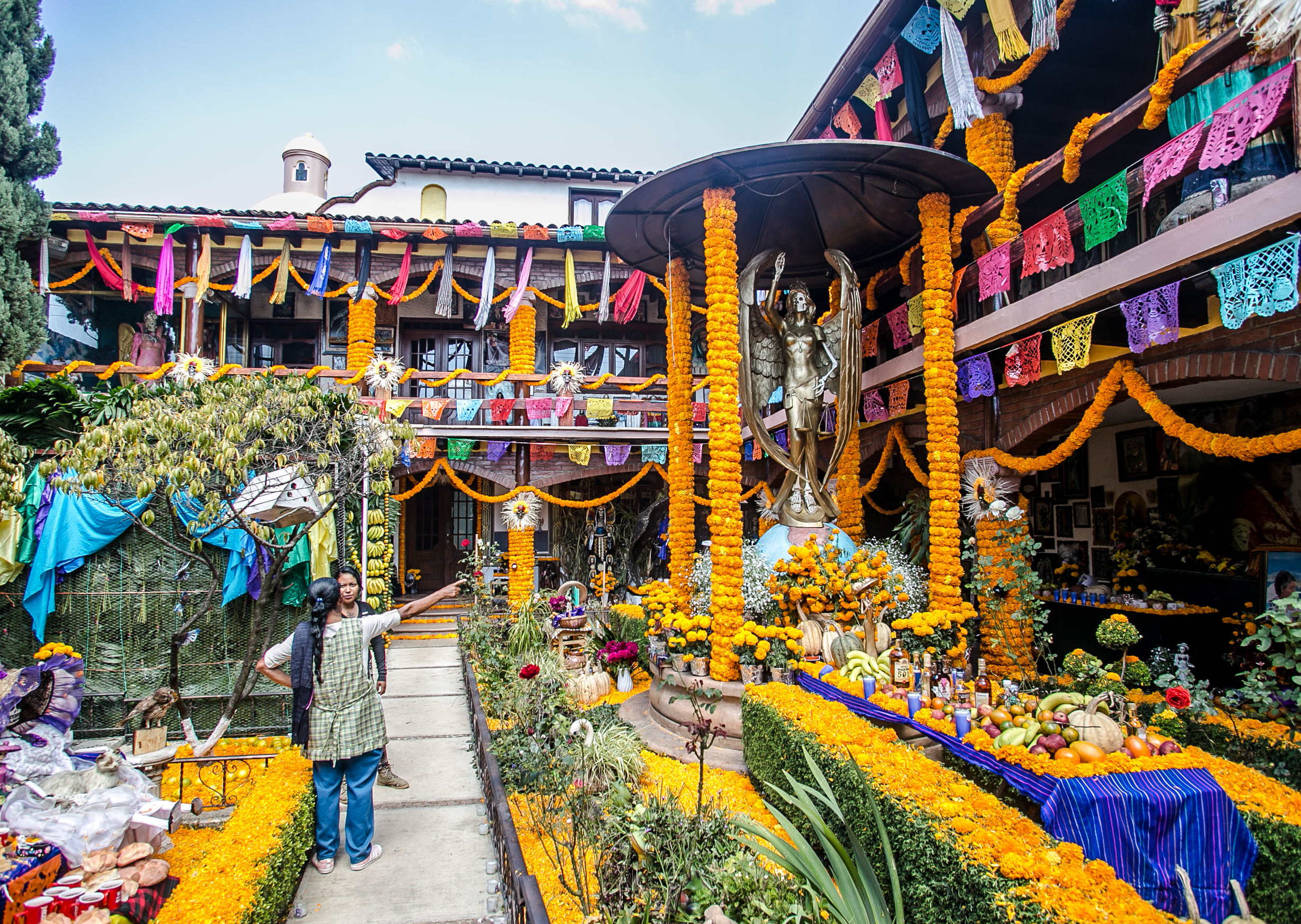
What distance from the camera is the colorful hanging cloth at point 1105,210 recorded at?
210 inches

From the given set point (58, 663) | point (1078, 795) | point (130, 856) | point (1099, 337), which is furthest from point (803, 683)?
point (58, 663)

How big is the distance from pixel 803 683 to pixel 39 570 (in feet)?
23.3

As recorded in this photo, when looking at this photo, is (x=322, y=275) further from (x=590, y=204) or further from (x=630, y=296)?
(x=590, y=204)

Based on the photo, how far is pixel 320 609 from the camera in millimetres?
4207

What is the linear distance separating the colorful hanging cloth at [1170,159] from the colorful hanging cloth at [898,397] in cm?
383

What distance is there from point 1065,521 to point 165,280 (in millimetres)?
16744

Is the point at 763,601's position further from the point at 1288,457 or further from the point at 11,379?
the point at 11,379

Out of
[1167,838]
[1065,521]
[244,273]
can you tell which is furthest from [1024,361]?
[244,273]

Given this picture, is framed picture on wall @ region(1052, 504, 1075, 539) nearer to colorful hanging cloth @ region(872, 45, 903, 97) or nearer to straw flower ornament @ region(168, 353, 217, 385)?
colorful hanging cloth @ region(872, 45, 903, 97)

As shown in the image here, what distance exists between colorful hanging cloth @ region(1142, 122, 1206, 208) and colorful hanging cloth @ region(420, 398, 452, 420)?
11.2m

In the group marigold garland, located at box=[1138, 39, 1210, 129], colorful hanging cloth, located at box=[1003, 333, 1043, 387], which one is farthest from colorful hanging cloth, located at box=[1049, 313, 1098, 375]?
marigold garland, located at box=[1138, 39, 1210, 129]

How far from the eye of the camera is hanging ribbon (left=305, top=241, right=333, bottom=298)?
1370 cm

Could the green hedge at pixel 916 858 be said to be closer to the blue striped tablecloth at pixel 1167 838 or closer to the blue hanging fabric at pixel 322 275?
the blue striped tablecloth at pixel 1167 838

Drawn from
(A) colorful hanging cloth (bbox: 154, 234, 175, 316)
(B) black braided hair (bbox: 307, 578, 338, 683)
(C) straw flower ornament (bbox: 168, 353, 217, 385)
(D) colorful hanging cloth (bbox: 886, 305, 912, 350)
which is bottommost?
(B) black braided hair (bbox: 307, 578, 338, 683)
